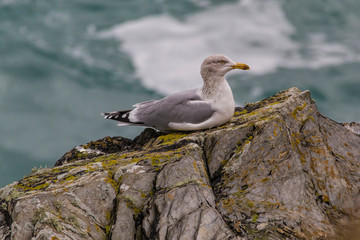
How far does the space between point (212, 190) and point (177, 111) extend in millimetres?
2872

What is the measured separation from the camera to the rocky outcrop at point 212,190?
27.8 ft

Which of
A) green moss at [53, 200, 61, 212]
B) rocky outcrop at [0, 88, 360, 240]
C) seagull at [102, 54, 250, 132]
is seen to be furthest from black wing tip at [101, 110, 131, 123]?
green moss at [53, 200, 61, 212]

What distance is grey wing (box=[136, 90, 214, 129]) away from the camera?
11.3m

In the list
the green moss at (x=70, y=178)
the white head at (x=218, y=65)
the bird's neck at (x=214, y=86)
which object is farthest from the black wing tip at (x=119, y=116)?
the green moss at (x=70, y=178)

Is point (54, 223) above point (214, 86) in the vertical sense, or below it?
below

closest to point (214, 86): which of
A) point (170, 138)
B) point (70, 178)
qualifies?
point (170, 138)

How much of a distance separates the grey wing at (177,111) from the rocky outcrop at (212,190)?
55 centimetres

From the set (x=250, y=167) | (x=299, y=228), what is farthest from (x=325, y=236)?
(x=250, y=167)

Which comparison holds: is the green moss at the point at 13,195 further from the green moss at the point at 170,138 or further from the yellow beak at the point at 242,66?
the yellow beak at the point at 242,66

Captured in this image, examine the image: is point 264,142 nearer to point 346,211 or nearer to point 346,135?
point 346,211

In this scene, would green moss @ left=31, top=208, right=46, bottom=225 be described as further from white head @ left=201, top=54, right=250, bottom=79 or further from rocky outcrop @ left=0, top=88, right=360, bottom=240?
white head @ left=201, top=54, right=250, bottom=79

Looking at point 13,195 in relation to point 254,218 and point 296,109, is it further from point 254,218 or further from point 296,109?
point 296,109

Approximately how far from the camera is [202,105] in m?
11.4

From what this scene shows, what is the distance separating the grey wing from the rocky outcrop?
548 mm
